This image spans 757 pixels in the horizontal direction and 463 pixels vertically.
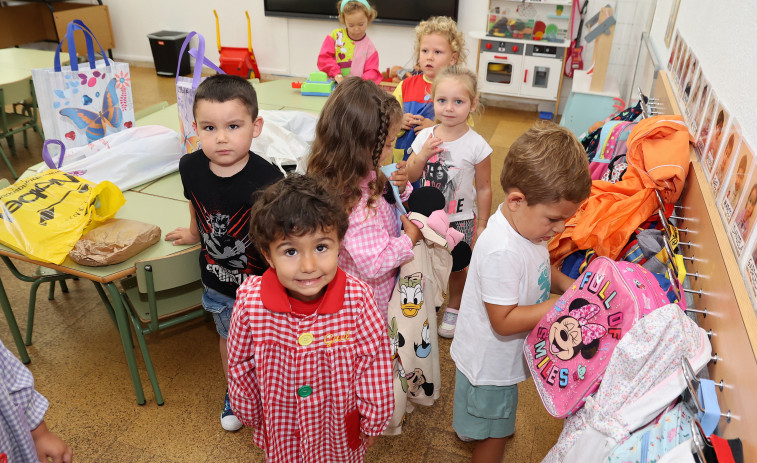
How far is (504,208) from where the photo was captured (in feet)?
4.99

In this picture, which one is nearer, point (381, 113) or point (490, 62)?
point (381, 113)

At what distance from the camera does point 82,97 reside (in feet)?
8.11

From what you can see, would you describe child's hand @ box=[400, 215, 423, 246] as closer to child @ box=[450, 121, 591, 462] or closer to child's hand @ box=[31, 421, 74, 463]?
child @ box=[450, 121, 591, 462]

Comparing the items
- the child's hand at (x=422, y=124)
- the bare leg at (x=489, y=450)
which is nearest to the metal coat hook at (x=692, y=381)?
the bare leg at (x=489, y=450)

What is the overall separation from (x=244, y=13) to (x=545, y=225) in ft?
20.2

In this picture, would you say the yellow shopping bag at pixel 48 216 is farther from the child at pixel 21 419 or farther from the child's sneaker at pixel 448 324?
the child's sneaker at pixel 448 324

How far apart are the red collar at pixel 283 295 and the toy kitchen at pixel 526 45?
461 cm

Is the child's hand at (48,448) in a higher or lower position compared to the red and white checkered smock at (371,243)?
lower

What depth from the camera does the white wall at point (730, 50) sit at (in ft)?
4.50

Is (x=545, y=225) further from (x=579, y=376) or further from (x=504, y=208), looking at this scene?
(x=579, y=376)

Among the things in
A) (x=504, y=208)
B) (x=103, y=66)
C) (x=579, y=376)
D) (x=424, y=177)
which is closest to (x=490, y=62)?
Answer: (x=424, y=177)

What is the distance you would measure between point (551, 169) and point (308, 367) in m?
0.79

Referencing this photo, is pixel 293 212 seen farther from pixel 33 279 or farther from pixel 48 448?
pixel 33 279

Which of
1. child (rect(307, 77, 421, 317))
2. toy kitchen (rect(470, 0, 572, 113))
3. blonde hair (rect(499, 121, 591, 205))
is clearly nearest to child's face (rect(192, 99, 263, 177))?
child (rect(307, 77, 421, 317))
